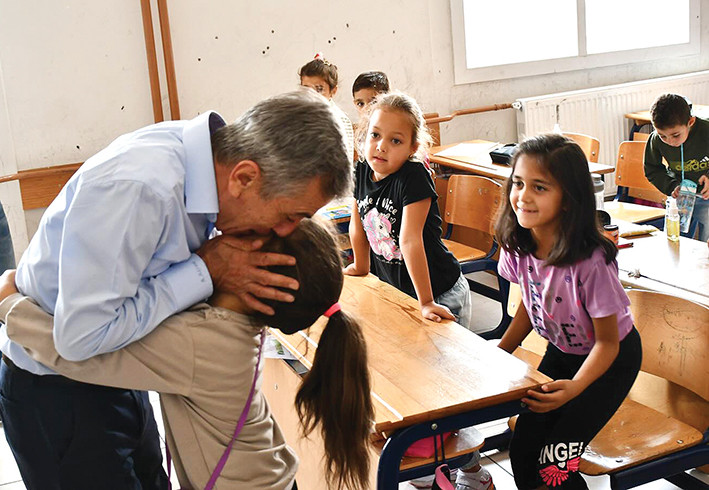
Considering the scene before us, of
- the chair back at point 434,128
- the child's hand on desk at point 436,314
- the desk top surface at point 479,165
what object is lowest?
the child's hand on desk at point 436,314

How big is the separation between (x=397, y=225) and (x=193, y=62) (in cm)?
262

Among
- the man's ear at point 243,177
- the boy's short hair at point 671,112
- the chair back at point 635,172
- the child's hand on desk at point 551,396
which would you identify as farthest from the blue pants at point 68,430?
the chair back at point 635,172

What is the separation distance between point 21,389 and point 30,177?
10.8ft

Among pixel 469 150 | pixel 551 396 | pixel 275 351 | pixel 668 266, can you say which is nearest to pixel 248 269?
pixel 551 396

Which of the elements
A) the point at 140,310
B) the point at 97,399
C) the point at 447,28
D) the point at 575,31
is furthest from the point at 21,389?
the point at 575,31

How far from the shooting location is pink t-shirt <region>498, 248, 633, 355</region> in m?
1.86

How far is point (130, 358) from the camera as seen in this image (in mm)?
1163

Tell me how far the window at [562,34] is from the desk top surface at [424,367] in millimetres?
3671

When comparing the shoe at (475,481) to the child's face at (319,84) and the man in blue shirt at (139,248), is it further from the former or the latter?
the child's face at (319,84)

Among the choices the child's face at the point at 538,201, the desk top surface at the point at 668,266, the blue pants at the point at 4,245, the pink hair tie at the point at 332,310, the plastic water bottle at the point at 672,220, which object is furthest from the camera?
the blue pants at the point at 4,245

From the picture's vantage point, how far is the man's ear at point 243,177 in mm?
1154

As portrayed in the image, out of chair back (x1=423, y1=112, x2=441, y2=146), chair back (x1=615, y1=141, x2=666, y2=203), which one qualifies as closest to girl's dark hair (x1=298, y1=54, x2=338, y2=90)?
chair back (x1=423, y1=112, x2=441, y2=146)

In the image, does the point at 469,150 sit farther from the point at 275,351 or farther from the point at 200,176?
the point at 200,176

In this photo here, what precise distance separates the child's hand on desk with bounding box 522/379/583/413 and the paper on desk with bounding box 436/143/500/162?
2949mm
